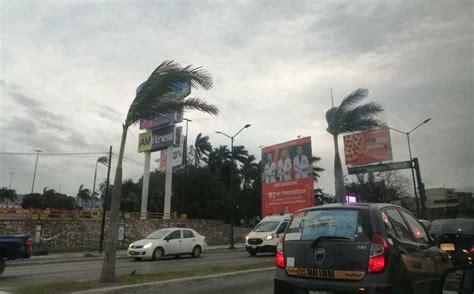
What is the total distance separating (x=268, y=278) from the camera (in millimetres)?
10711

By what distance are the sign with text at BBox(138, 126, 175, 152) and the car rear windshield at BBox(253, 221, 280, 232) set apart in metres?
24.8

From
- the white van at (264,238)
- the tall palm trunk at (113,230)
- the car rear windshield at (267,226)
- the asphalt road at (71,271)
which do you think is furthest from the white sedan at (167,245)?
the tall palm trunk at (113,230)

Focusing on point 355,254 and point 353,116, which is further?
point 353,116

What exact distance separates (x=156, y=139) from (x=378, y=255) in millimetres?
43741

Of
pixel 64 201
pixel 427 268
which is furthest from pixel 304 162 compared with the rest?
pixel 64 201

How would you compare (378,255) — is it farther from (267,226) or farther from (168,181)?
(168,181)

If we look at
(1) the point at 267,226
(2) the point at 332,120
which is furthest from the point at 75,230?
(2) the point at 332,120

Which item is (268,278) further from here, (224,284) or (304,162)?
(304,162)

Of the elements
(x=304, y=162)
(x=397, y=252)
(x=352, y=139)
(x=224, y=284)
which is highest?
(x=352, y=139)

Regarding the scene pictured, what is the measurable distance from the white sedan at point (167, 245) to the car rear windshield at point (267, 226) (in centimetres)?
318

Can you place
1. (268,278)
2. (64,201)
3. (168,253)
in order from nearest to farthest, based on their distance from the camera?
(268,278), (168,253), (64,201)

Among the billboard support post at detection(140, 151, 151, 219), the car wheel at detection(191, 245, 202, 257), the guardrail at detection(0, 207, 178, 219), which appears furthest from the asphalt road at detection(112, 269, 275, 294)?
the billboard support post at detection(140, 151, 151, 219)

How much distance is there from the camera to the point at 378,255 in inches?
200

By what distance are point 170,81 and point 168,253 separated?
38.4 feet
